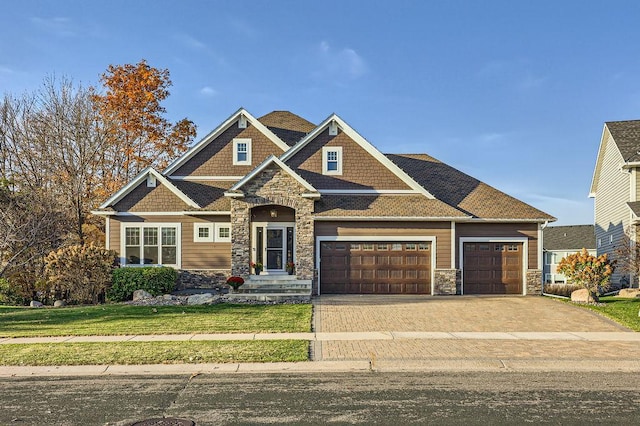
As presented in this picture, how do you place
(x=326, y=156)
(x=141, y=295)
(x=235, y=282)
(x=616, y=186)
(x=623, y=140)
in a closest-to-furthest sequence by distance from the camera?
(x=235, y=282), (x=141, y=295), (x=326, y=156), (x=623, y=140), (x=616, y=186)

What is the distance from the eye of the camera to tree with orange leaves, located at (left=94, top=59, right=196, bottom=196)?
31.6 meters

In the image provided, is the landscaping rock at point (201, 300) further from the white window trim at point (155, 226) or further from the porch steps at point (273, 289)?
the white window trim at point (155, 226)

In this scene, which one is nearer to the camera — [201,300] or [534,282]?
[201,300]

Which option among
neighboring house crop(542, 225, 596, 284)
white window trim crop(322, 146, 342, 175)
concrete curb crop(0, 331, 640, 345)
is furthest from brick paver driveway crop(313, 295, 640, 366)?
neighboring house crop(542, 225, 596, 284)

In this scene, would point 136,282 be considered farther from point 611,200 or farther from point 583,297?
point 611,200

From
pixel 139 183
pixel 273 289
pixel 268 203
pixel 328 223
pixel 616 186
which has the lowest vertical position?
pixel 273 289

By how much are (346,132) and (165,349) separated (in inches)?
568

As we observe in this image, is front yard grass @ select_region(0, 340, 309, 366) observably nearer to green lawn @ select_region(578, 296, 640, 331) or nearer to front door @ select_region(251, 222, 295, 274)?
green lawn @ select_region(578, 296, 640, 331)

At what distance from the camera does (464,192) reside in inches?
945

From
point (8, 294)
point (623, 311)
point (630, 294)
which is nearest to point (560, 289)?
point (630, 294)

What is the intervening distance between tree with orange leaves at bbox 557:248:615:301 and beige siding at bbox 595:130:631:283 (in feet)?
26.4

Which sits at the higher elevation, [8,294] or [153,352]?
[153,352]

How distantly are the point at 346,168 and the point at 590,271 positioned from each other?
1021cm

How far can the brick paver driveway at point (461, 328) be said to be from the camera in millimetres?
10156
